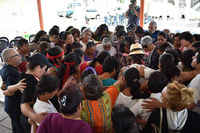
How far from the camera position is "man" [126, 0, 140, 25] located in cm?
616

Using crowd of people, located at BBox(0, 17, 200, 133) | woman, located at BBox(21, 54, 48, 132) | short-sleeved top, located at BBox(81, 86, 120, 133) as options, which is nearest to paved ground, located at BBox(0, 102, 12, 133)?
crowd of people, located at BBox(0, 17, 200, 133)

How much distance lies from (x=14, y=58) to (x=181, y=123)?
183cm

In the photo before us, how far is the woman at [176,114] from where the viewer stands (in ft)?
4.16

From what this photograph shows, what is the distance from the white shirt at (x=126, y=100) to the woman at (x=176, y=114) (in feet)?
0.87

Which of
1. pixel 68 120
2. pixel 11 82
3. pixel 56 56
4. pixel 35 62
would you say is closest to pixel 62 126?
pixel 68 120

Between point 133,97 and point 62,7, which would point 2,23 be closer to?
point 62,7

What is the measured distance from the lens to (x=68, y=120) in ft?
3.45

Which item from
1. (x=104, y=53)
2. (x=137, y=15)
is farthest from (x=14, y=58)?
(x=137, y=15)

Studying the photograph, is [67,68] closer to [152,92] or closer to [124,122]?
[152,92]

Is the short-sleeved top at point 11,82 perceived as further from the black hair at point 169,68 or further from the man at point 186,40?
the man at point 186,40

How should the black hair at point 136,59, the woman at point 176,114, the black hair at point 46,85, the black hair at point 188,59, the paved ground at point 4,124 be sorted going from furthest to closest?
the paved ground at point 4,124 → the black hair at point 136,59 → the black hair at point 188,59 → the black hair at point 46,85 → the woman at point 176,114

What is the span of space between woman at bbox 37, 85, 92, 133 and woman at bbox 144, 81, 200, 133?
604 mm

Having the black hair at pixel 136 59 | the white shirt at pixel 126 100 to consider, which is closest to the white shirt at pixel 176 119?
the white shirt at pixel 126 100

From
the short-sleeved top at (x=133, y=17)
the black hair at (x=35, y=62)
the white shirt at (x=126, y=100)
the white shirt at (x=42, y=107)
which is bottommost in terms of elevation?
the white shirt at (x=126, y=100)
